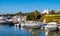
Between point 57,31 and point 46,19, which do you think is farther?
point 46,19

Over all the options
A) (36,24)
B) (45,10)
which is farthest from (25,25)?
(45,10)

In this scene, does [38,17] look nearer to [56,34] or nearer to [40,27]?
Result: [40,27]

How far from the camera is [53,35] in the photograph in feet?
103

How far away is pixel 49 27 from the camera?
3534cm

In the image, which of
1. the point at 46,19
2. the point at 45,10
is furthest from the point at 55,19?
the point at 45,10

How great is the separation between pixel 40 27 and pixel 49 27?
249 inches

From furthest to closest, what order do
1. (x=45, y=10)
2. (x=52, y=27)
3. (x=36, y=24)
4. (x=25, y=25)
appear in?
(x=45, y=10)
(x=25, y=25)
(x=36, y=24)
(x=52, y=27)

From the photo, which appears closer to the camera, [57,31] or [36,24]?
[57,31]

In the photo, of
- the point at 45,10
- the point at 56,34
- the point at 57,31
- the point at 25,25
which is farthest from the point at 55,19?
the point at 45,10

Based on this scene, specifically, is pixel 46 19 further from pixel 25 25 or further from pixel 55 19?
pixel 25 25

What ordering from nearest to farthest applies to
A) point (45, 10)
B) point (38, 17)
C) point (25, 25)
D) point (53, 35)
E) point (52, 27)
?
point (53, 35) < point (52, 27) < point (25, 25) < point (38, 17) < point (45, 10)

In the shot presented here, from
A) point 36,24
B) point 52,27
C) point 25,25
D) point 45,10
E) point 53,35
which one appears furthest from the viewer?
point 45,10

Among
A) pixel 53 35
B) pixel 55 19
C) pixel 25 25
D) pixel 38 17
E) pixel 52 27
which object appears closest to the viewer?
pixel 53 35

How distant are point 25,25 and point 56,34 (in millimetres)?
13850
